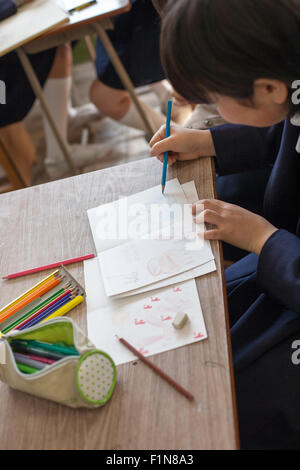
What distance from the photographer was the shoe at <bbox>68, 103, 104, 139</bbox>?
2883 mm

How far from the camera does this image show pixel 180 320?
2.22 feet

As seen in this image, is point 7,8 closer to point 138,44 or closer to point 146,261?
point 138,44

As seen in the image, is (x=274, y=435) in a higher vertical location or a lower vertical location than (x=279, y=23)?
lower

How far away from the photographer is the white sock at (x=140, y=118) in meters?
2.32

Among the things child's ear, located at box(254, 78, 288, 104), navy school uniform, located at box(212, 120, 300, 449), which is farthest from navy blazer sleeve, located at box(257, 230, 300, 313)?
child's ear, located at box(254, 78, 288, 104)

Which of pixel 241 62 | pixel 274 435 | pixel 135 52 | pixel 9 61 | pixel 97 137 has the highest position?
pixel 241 62

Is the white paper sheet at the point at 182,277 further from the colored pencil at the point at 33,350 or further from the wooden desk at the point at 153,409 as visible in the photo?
the colored pencil at the point at 33,350

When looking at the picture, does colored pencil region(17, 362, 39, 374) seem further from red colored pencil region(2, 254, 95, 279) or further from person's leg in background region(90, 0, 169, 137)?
person's leg in background region(90, 0, 169, 137)

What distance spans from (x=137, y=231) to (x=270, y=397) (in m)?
0.38

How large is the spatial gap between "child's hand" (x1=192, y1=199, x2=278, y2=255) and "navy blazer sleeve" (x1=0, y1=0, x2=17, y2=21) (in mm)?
1434

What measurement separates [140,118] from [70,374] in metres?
1.98

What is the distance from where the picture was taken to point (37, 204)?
38.8 inches

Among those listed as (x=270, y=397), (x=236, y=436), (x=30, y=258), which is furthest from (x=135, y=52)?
(x=236, y=436)
